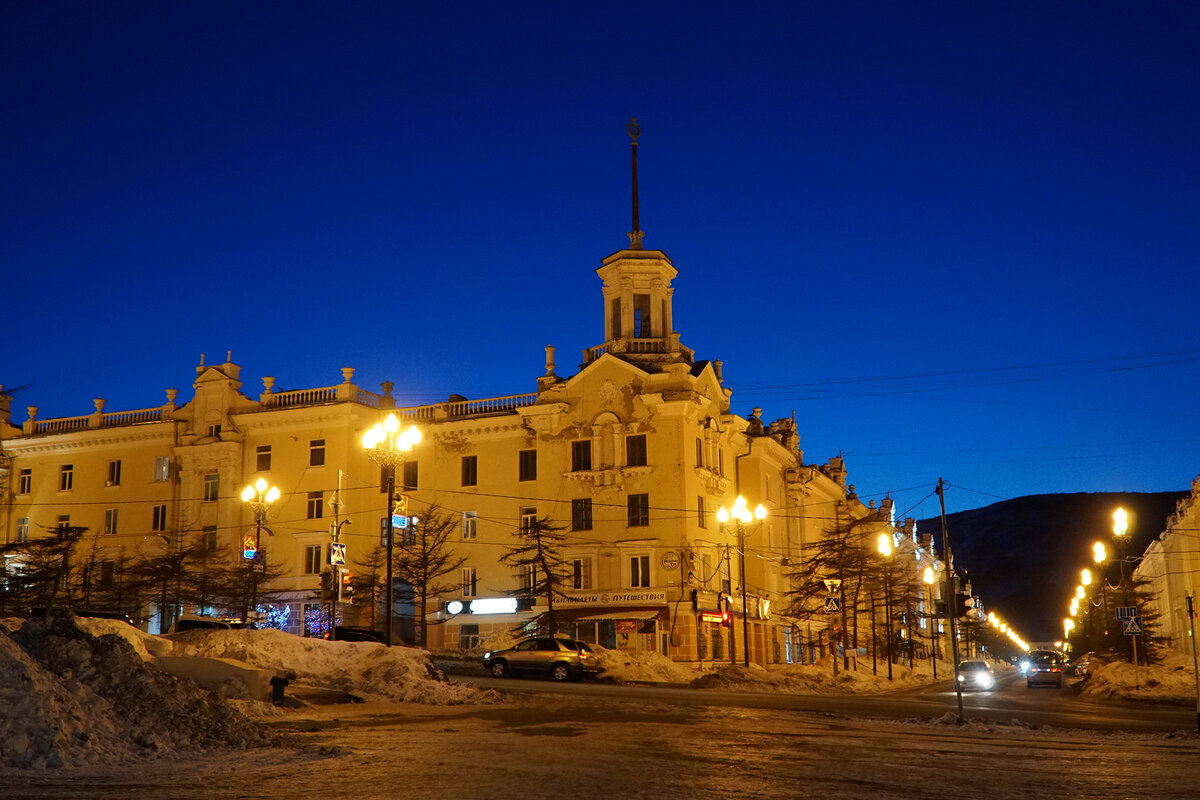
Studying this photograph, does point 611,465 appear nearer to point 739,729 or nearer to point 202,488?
point 202,488

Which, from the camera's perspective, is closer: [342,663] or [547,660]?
[342,663]

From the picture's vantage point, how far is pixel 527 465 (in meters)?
60.8

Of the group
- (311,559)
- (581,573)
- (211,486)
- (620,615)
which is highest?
(211,486)

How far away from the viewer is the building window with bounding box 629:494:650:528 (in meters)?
57.2

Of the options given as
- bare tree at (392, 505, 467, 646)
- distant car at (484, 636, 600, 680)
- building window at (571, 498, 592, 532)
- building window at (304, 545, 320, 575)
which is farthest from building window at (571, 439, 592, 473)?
distant car at (484, 636, 600, 680)

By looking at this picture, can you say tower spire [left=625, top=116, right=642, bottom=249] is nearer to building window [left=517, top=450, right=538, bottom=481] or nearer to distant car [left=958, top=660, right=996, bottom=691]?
building window [left=517, top=450, right=538, bottom=481]

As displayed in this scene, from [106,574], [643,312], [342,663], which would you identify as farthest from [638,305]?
[342,663]

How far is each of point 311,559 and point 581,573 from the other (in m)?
14.7

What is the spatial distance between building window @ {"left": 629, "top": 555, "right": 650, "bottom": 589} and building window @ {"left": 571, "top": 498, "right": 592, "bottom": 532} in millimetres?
3167

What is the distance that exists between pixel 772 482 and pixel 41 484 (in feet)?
144

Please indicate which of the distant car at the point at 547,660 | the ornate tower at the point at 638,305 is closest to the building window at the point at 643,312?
the ornate tower at the point at 638,305

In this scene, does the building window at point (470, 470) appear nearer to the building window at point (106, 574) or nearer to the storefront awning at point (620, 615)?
the storefront awning at point (620, 615)

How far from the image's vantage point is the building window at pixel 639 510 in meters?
57.2

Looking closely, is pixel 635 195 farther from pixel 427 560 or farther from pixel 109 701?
pixel 109 701
